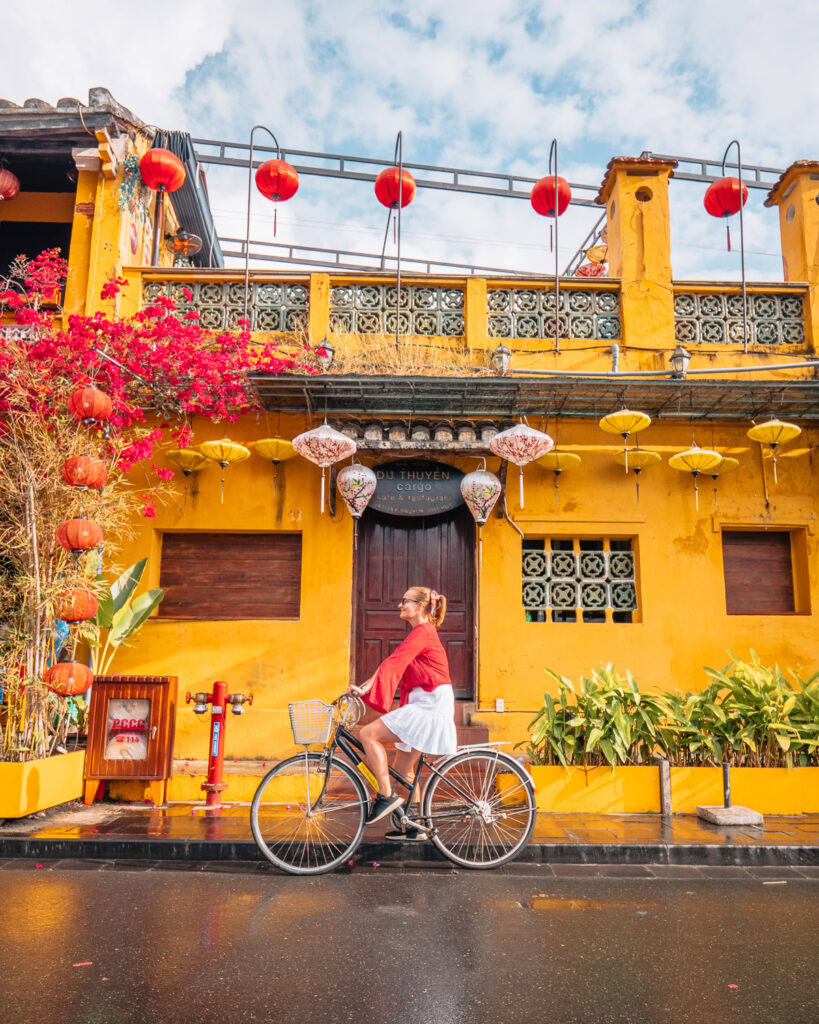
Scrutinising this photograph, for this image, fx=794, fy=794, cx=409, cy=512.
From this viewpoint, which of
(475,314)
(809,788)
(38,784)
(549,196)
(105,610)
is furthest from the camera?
(549,196)

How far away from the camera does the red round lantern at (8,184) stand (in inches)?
457

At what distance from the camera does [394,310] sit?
425 inches

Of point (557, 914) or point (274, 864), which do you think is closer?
point (557, 914)

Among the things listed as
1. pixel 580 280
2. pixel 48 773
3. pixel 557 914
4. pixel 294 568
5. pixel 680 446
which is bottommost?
pixel 557 914

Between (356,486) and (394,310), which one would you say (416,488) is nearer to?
(356,486)

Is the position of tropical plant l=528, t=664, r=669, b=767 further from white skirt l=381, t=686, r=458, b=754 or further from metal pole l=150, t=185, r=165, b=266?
metal pole l=150, t=185, r=165, b=266

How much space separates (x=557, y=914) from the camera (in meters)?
4.84

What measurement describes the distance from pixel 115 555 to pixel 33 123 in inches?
243

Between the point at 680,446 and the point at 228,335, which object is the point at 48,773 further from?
the point at 680,446

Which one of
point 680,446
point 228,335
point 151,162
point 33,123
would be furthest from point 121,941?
point 33,123

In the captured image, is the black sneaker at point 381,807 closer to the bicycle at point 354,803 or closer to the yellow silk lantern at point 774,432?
the bicycle at point 354,803

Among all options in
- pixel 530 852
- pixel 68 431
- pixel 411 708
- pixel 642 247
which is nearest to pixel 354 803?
pixel 411 708

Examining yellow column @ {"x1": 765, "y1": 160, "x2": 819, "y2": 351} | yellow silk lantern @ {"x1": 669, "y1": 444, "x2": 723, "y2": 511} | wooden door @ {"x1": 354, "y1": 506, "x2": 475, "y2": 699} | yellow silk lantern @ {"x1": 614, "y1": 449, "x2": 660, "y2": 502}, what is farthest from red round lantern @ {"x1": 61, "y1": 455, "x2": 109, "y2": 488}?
yellow column @ {"x1": 765, "y1": 160, "x2": 819, "y2": 351}

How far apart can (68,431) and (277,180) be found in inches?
221
